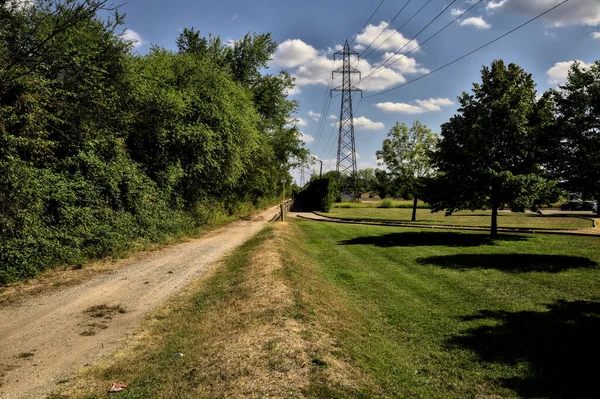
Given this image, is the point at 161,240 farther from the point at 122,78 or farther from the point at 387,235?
the point at 387,235

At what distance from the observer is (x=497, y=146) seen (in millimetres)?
16234

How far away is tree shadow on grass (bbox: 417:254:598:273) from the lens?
1086 cm

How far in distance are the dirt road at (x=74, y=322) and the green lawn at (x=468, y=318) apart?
3.53 metres

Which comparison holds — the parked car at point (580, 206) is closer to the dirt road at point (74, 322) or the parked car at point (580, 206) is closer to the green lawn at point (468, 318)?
the green lawn at point (468, 318)

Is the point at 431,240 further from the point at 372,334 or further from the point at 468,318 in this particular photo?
the point at 372,334

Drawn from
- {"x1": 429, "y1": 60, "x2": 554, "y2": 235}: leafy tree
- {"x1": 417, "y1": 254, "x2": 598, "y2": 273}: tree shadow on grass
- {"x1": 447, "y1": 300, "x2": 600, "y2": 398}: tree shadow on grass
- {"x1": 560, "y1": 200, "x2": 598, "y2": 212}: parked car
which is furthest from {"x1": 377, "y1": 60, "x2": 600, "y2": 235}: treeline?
{"x1": 560, "y1": 200, "x2": 598, "y2": 212}: parked car

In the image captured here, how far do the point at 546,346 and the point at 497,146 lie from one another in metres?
12.7

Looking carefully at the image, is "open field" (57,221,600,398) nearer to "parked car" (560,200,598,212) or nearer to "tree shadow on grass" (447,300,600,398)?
"tree shadow on grass" (447,300,600,398)

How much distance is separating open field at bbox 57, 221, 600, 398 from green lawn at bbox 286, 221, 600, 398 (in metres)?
0.03

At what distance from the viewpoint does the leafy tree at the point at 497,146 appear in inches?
608

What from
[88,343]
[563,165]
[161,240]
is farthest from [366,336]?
[161,240]

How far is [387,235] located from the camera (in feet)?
64.5

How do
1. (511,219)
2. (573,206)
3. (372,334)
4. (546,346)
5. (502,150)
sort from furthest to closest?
(573,206), (511,219), (502,150), (372,334), (546,346)

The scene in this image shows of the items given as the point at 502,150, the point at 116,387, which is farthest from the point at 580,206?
the point at 116,387
